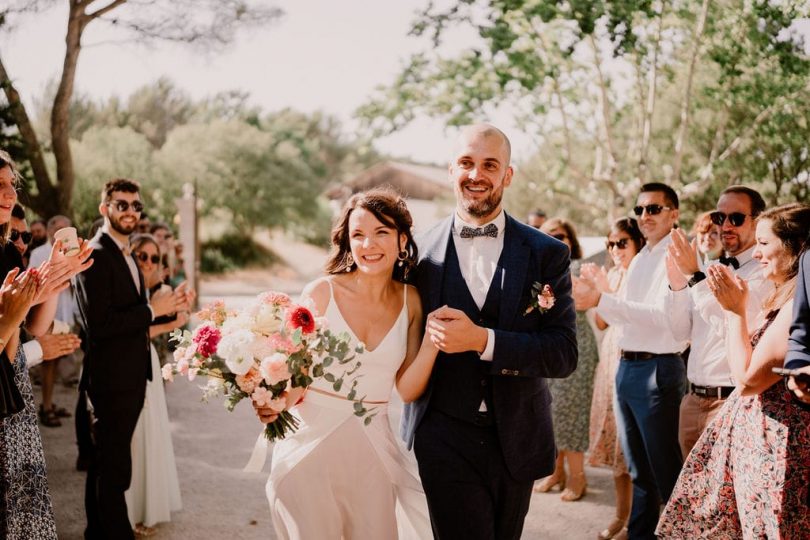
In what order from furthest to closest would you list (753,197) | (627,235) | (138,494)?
(627,235) → (138,494) → (753,197)

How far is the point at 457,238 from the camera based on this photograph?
10.3 feet

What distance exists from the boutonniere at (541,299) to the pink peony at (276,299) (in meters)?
1.00

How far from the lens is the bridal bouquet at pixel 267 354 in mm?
2590

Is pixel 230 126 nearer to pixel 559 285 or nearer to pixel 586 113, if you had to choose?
pixel 586 113

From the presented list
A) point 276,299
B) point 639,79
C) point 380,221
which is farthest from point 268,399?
point 639,79

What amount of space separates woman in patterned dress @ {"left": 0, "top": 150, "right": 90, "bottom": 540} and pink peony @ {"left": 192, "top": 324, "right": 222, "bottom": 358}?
0.85 m

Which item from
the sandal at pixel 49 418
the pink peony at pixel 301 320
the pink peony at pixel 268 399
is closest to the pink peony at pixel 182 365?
the pink peony at pixel 268 399

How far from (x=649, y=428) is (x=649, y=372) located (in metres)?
Result: 0.37

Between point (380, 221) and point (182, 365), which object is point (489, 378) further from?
point (182, 365)

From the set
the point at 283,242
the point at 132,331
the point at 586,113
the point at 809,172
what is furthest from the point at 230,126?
the point at 132,331

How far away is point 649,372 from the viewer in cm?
457

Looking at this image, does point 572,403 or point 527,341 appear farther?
point 572,403

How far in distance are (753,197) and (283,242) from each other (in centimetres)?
4383

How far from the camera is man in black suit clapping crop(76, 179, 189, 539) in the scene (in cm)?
434
